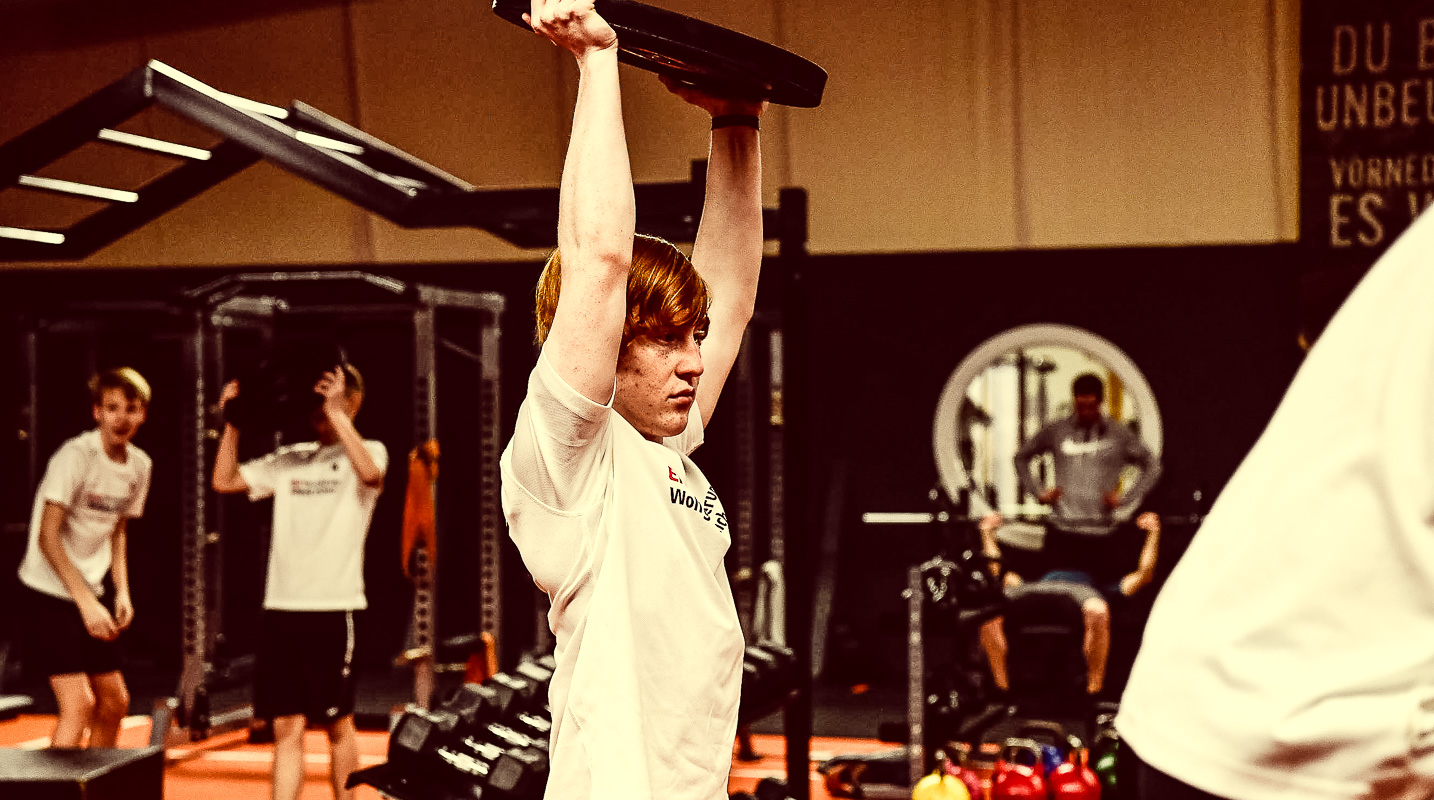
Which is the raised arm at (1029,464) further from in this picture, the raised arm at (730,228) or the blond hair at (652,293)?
the blond hair at (652,293)

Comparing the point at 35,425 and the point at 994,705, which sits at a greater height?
the point at 35,425

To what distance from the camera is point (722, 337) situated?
5.54ft

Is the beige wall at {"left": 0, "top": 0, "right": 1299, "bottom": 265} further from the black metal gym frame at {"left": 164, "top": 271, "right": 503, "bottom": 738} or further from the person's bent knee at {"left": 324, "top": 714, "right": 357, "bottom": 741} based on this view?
the person's bent knee at {"left": 324, "top": 714, "right": 357, "bottom": 741}

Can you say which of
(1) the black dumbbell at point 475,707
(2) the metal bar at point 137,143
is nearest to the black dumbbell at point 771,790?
(1) the black dumbbell at point 475,707

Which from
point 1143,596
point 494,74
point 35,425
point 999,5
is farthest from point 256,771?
point 999,5

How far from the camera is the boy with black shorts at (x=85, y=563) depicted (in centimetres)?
452

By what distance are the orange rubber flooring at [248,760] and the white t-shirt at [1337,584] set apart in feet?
13.0

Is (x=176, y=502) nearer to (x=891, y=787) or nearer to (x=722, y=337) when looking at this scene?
(x=891, y=787)

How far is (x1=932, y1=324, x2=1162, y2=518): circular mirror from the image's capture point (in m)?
6.43

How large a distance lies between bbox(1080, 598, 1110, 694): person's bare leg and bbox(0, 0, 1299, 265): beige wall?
177 cm

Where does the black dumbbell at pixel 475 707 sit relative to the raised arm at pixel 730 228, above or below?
below

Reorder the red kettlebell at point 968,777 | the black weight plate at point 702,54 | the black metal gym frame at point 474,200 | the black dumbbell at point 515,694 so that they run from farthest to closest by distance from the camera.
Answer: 1. the red kettlebell at point 968,777
2. the black metal gym frame at point 474,200
3. the black dumbbell at point 515,694
4. the black weight plate at point 702,54

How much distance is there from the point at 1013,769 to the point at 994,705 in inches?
63.2

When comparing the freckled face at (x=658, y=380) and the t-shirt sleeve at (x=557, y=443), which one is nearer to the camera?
the t-shirt sleeve at (x=557, y=443)
